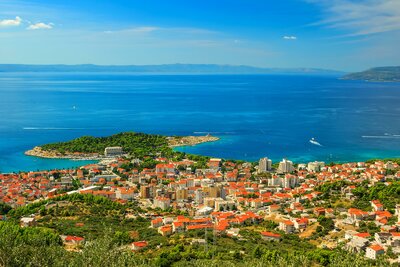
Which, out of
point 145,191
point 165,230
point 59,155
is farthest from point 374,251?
point 59,155

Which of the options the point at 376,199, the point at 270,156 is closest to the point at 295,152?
the point at 270,156

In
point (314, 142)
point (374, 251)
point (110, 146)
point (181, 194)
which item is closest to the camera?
point (374, 251)

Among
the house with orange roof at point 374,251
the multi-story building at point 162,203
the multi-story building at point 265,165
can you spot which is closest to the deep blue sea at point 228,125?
the multi-story building at point 265,165

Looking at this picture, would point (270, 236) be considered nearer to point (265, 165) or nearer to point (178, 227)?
point (178, 227)

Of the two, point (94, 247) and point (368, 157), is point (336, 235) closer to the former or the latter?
point (94, 247)

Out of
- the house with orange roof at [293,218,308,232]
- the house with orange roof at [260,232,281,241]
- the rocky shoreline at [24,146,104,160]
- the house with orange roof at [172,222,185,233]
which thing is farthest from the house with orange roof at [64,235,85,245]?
the rocky shoreline at [24,146,104,160]

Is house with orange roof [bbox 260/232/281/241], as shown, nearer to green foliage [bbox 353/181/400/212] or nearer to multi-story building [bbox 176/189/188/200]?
green foliage [bbox 353/181/400/212]
